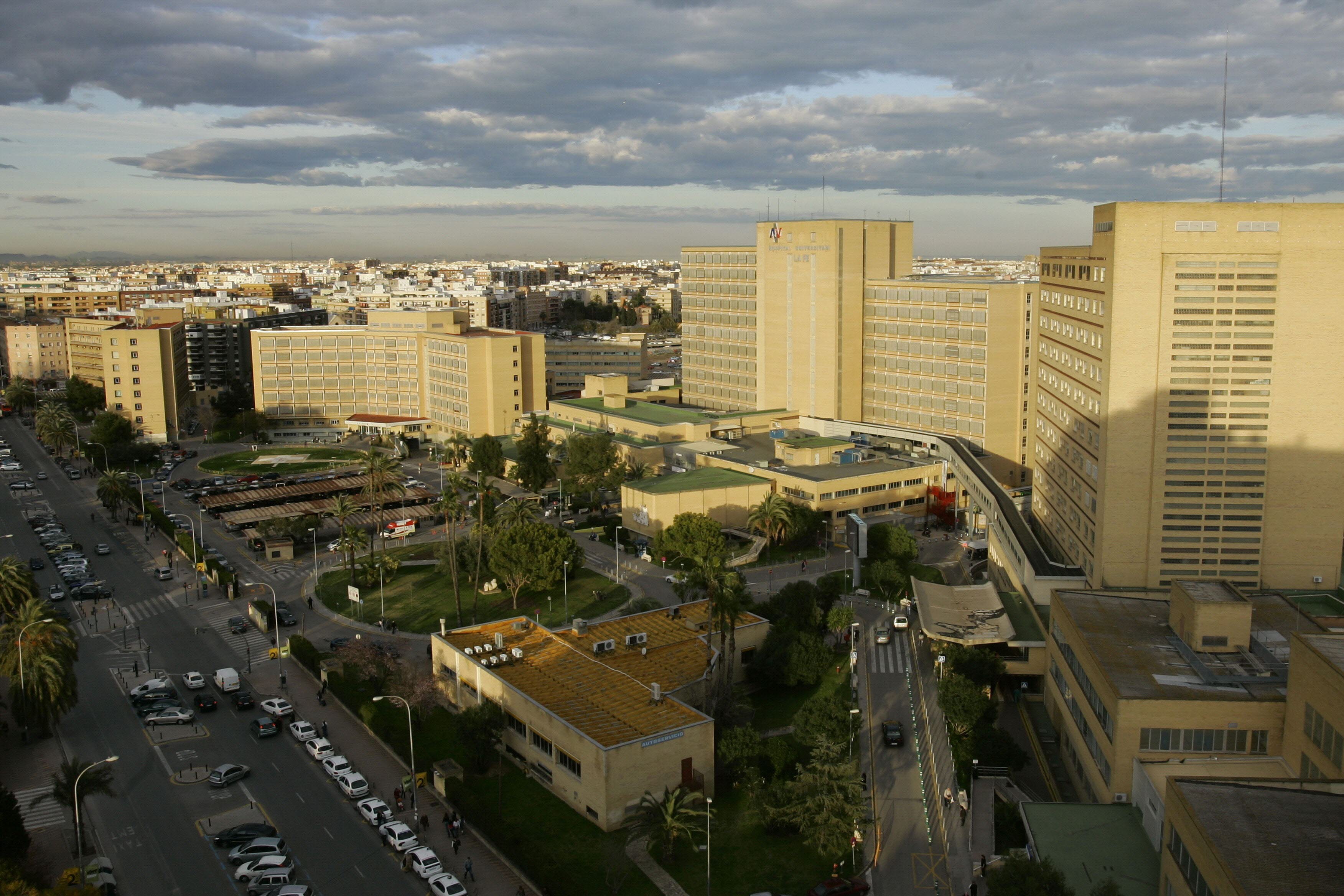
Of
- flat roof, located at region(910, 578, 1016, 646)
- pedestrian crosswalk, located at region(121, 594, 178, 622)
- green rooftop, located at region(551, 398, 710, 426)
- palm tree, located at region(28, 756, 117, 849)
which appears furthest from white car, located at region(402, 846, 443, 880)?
green rooftop, located at region(551, 398, 710, 426)

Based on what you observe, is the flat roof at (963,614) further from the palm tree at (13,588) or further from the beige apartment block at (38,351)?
the beige apartment block at (38,351)

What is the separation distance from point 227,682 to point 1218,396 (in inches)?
2226

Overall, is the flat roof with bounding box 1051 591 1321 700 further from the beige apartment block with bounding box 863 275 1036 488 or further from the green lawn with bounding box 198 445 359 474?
the green lawn with bounding box 198 445 359 474

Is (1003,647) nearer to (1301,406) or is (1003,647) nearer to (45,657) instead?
(1301,406)

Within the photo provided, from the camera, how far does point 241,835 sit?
44312mm

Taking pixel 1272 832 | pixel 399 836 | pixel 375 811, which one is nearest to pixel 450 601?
pixel 375 811

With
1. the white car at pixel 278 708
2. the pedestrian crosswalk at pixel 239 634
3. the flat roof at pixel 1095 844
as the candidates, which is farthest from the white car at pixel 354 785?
the flat roof at pixel 1095 844

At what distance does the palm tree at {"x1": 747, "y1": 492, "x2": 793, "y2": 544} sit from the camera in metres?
84.2

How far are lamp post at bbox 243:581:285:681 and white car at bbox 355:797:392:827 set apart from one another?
16926 millimetres

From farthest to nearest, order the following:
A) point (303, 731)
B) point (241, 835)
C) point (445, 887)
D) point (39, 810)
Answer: point (303, 731) < point (39, 810) < point (241, 835) < point (445, 887)

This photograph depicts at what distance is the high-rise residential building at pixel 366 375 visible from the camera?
142 metres

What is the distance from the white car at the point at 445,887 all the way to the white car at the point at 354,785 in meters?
8.47

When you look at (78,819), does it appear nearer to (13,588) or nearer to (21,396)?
(13,588)

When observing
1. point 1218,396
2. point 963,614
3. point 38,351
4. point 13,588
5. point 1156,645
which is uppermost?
point 1218,396
